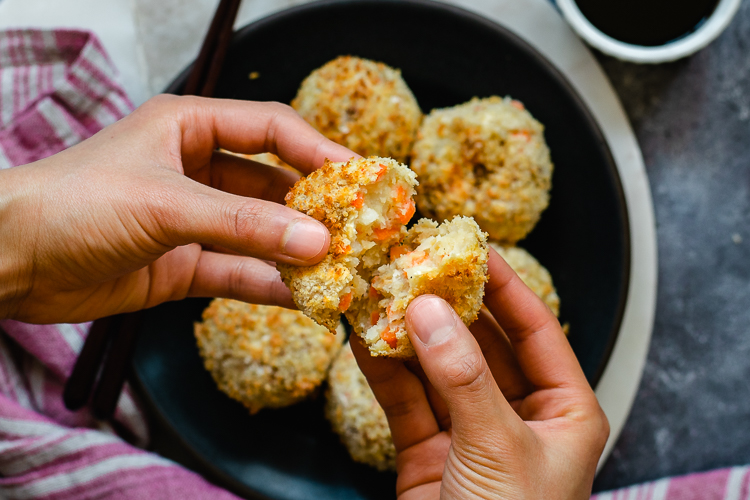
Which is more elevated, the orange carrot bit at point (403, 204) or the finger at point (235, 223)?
the finger at point (235, 223)

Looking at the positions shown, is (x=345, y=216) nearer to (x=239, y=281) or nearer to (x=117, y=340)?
(x=239, y=281)

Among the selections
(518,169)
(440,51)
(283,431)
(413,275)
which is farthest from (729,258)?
(283,431)

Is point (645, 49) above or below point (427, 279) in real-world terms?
below

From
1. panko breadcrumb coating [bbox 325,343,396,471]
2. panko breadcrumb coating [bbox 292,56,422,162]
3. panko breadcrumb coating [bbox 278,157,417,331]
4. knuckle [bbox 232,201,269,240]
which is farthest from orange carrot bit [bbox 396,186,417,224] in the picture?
panko breadcrumb coating [bbox 325,343,396,471]

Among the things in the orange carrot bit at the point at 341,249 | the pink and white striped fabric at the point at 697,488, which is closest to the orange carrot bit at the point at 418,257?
the orange carrot bit at the point at 341,249

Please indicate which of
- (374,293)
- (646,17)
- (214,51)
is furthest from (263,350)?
(646,17)

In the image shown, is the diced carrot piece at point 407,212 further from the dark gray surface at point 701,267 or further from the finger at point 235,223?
the dark gray surface at point 701,267
